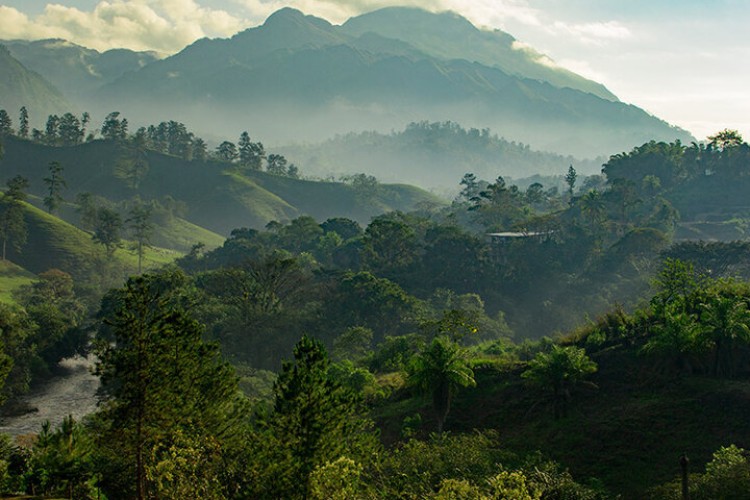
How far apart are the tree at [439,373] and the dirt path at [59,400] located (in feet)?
151

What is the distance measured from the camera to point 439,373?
41.2m

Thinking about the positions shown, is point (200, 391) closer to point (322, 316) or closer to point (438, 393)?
point (438, 393)

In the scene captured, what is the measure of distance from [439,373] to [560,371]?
340 inches

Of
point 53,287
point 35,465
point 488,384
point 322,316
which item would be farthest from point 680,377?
point 53,287

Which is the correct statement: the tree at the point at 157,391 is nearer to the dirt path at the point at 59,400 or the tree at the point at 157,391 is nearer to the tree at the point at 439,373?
the tree at the point at 439,373

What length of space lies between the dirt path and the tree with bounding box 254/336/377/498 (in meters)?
49.5

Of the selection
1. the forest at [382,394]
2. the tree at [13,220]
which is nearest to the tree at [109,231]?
the tree at [13,220]

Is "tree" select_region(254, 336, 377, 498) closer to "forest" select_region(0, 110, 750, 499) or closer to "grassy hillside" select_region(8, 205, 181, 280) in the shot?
"forest" select_region(0, 110, 750, 499)

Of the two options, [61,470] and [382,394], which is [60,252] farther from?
[61,470]

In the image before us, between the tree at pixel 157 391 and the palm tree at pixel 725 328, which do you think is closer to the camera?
the tree at pixel 157 391

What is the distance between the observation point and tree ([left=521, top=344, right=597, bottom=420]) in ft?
138

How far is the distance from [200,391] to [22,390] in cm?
5508

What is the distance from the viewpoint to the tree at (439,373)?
41125mm

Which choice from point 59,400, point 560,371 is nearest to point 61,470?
point 560,371
